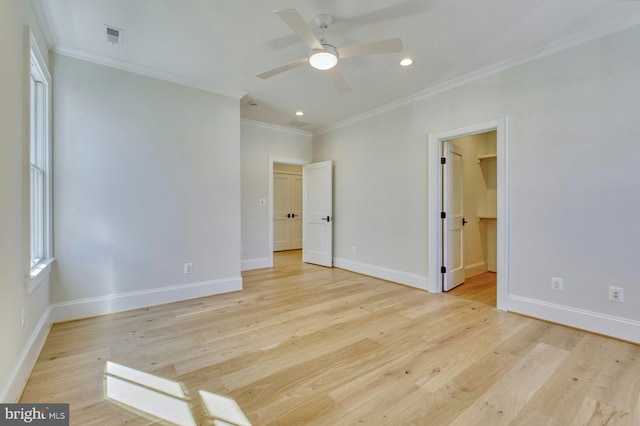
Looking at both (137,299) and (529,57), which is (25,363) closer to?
(137,299)

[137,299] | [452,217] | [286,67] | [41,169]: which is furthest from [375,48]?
[137,299]

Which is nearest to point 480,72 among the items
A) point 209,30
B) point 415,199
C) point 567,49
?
point 567,49

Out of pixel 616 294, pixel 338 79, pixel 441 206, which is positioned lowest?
pixel 616 294

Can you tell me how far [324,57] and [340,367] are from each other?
2.43 m

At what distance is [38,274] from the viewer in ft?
7.47

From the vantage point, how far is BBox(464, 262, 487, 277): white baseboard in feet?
15.3

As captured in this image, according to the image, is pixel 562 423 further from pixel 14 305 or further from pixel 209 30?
pixel 209 30

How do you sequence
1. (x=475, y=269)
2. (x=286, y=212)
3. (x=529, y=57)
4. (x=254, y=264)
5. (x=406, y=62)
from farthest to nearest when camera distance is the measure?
(x=286, y=212) → (x=254, y=264) → (x=475, y=269) → (x=406, y=62) → (x=529, y=57)

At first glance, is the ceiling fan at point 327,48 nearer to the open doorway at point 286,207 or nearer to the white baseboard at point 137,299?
the white baseboard at point 137,299

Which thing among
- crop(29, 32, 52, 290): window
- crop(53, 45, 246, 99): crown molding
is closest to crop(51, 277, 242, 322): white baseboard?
crop(29, 32, 52, 290): window

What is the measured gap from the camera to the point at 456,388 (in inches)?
72.0

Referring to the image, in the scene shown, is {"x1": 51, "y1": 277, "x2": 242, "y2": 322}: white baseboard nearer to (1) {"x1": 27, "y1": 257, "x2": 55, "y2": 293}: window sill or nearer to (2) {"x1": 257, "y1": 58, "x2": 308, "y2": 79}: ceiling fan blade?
(1) {"x1": 27, "y1": 257, "x2": 55, "y2": 293}: window sill

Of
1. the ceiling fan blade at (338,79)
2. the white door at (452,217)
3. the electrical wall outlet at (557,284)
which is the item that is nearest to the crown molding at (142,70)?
the ceiling fan blade at (338,79)

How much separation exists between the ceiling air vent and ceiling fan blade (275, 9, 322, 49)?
1761mm
